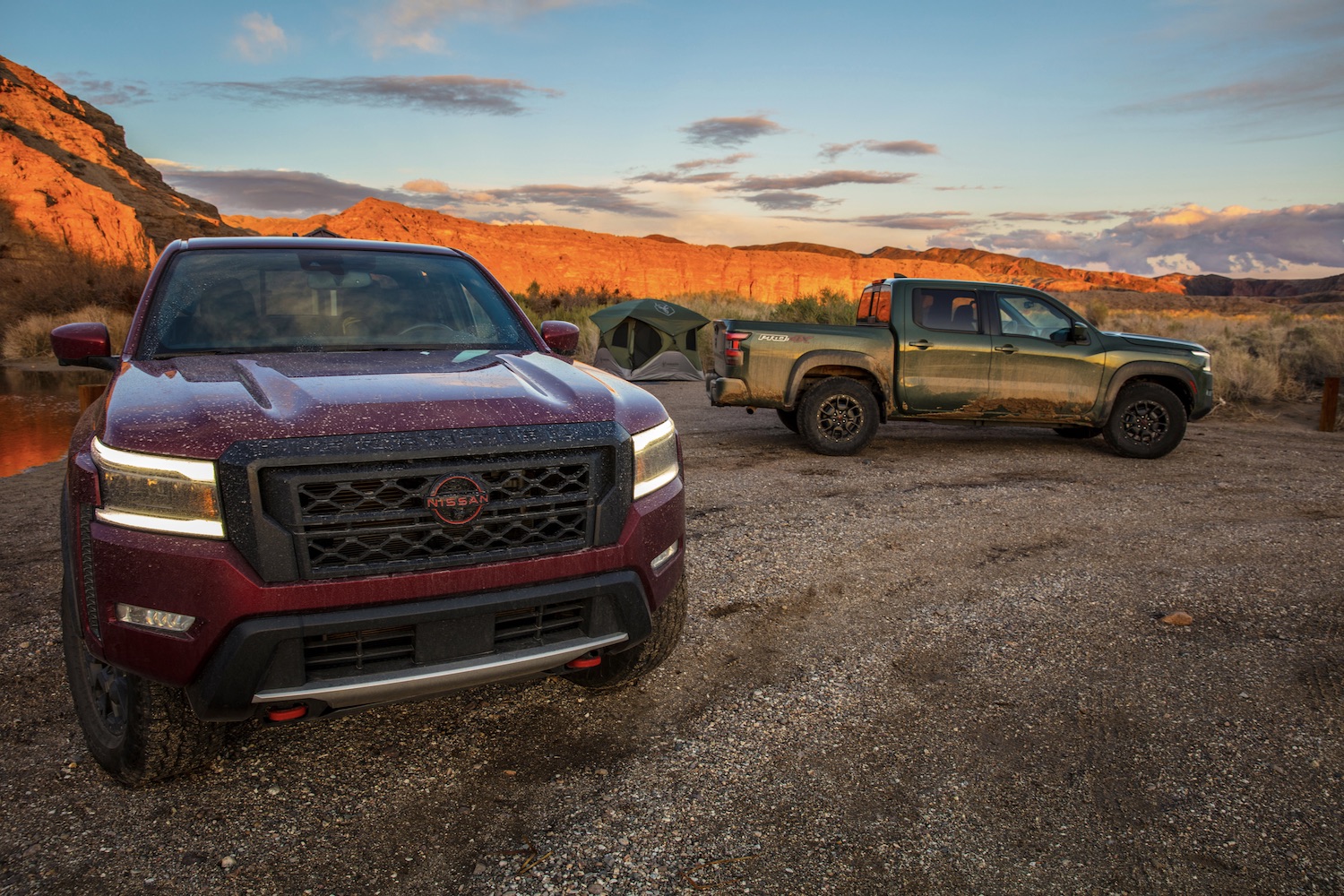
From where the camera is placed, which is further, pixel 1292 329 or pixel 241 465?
pixel 1292 329

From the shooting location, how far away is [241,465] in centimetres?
223

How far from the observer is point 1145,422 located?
9.02m

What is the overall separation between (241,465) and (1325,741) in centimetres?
377

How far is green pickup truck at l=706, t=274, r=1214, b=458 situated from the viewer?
883 centimetres

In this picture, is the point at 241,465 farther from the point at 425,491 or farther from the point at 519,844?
the point at 519,844

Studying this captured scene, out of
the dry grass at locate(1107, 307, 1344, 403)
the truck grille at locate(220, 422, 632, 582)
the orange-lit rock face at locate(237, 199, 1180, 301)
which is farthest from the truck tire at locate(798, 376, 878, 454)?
the orange-lit rock face at locate(237, 199, 1180, 301)

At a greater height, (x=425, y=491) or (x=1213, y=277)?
(x=1213, y=277)

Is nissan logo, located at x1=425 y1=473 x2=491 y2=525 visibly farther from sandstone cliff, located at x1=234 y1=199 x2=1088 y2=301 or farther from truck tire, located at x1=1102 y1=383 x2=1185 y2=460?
sandstone cliff, located at x1=234 y1=199 x2=1088 y2=301

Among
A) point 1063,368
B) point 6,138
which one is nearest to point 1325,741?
point 1063,368

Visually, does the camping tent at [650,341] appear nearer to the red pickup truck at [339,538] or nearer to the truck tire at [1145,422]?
the truck tire at [1145,422]

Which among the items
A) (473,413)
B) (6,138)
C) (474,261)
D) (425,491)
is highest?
(6,138)

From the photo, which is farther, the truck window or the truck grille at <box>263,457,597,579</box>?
the truck window

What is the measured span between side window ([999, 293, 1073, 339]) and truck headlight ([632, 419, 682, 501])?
6995mm

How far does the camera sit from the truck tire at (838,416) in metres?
8.87
